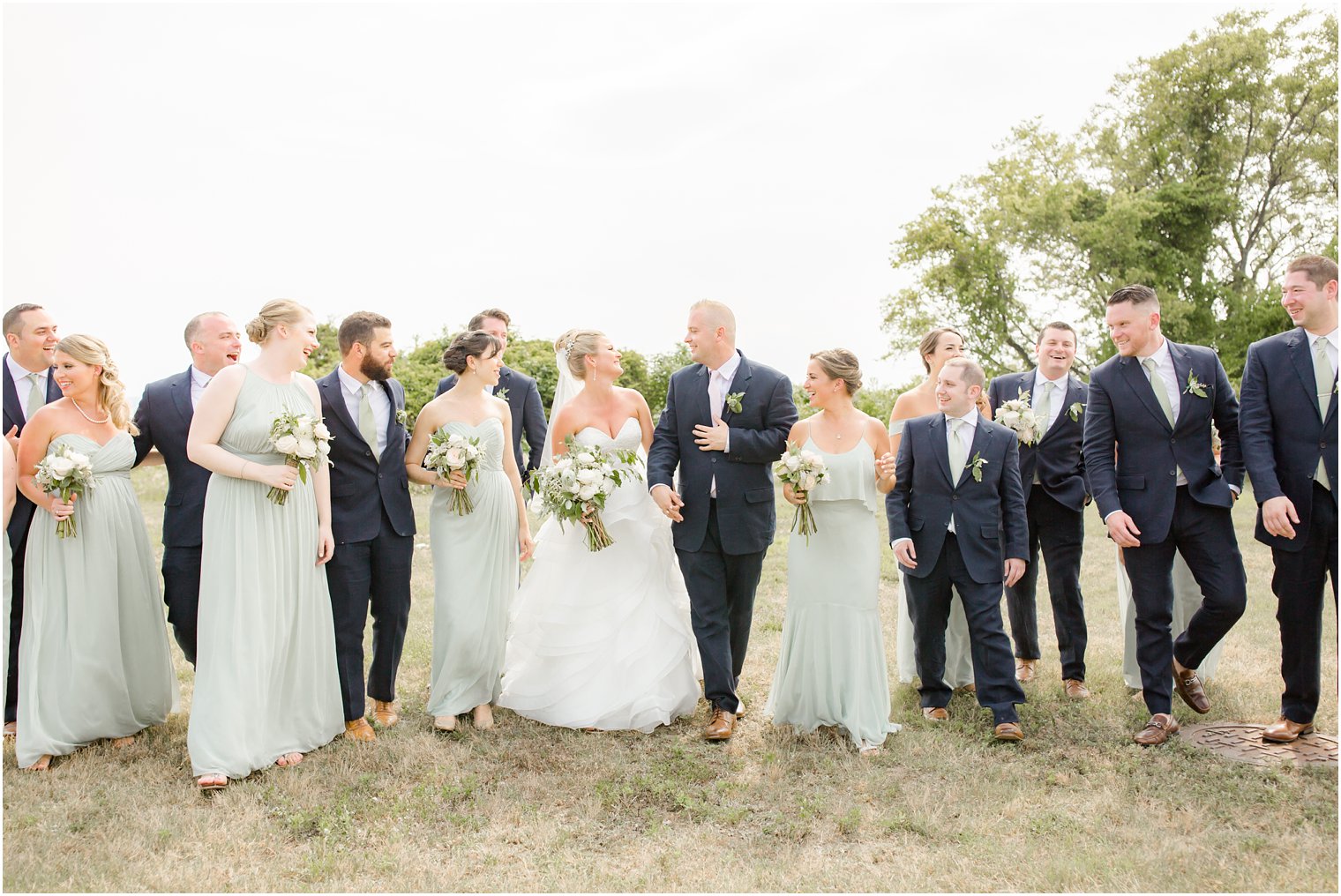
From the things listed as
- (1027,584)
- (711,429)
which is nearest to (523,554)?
(711,429)

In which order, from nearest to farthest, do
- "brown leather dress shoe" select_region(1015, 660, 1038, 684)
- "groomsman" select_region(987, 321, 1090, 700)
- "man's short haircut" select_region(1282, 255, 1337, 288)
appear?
"man's short haircut" select_region(1282, 255, 1337, 288)
"groomsman" select_region(987, 321, 1090, 700)
"brown leather dress shoe" select_region(1015, 660, 1038, 684)

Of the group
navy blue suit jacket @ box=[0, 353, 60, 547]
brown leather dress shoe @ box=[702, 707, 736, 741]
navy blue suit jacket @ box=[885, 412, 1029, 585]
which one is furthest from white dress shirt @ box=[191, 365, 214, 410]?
navy blue suit jacket @ box=[885, 412, 1029, 585]

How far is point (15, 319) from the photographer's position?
19.6ft

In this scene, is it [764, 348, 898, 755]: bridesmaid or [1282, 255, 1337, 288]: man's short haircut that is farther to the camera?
[764, 348, 898, 755]: bridesmaid

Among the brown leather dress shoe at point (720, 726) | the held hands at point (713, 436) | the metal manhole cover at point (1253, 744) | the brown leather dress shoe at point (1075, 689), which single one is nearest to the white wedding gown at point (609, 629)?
the brown leather dress shoe at point (720, 726)

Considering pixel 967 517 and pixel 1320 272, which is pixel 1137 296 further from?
pixel 967 517

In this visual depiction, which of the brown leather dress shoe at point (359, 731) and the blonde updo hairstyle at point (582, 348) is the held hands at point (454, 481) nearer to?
the blonde updo hairstyle at point (582, 348)

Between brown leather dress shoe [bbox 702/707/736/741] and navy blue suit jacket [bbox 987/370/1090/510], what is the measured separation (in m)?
2.49

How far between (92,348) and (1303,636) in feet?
22.6

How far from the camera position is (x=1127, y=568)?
19.8ft

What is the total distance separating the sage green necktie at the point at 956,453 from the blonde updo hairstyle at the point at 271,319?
12.5 feet

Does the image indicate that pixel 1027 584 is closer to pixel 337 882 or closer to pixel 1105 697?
pixel 1105 697

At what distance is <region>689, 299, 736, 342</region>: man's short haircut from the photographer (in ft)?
20.2

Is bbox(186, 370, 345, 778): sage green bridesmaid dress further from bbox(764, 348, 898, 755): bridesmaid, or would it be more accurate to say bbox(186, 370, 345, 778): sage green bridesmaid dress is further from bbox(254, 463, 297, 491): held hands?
bbox(764, 348, 898, 755): bridesmaid
